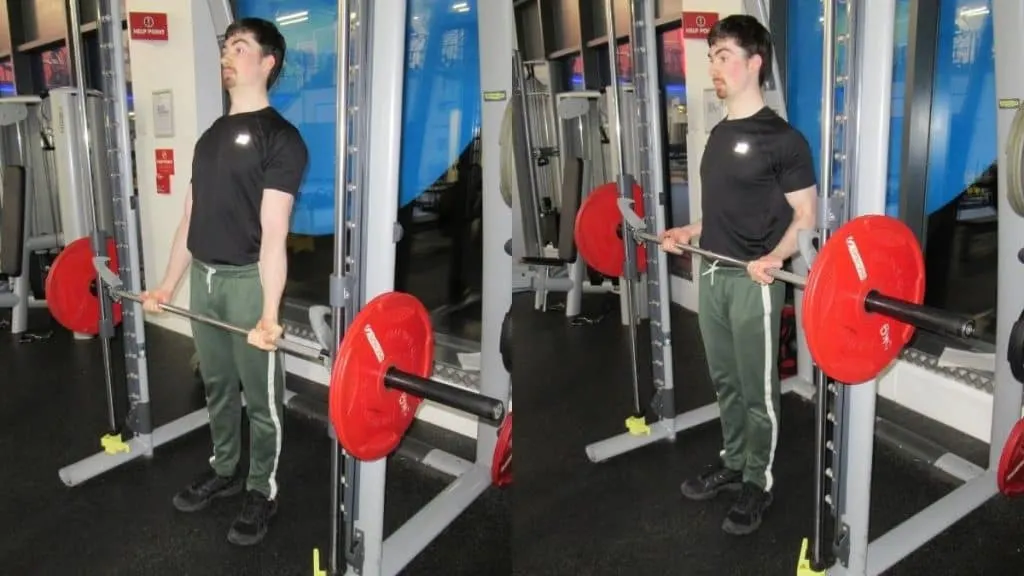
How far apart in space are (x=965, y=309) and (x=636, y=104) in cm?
184

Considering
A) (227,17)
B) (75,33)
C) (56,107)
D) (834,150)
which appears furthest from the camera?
(56,107)

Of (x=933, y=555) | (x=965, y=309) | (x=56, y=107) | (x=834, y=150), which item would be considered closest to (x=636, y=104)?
(x=834, y=150)

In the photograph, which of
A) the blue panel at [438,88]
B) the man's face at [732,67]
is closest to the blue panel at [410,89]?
the blue panel at [438,88]

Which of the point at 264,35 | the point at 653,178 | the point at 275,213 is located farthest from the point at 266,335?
the point at 653,178

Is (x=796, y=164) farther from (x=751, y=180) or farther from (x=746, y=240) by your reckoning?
(x=746, y=240)

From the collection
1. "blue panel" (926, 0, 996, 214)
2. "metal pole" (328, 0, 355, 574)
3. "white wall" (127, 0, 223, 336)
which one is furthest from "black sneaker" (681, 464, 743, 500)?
"white wall" (127, 0, 223, 336)

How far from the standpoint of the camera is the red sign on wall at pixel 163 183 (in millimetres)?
3307

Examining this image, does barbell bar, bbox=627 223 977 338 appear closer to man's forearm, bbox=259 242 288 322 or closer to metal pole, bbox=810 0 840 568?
metal pole, bbox=810 0 840 568

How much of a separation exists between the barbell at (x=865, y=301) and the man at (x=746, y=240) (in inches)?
9.0

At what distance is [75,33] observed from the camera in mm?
2525

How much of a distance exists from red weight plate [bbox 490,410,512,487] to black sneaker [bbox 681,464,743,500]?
0.58 metres

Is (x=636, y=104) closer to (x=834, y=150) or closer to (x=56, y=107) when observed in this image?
(x=834, y=150)

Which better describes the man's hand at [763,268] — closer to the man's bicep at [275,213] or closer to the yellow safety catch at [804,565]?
the yellow safety catch at [804,565]

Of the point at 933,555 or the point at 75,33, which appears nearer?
the point at 933,555
